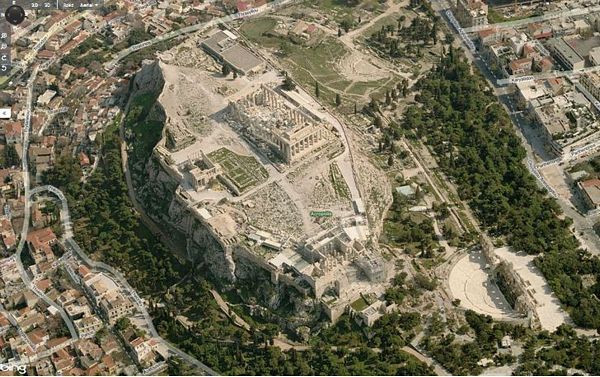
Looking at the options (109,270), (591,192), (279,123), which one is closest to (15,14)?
(279,123)

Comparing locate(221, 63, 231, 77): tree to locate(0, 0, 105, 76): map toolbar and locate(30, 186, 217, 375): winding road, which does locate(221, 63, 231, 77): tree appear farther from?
locate(0, 0, 105, 76): map toolbar

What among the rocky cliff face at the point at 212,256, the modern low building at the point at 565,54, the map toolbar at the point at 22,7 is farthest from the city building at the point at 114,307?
the modern low building at the point at 565,54

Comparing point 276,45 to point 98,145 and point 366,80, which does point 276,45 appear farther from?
point 98,145

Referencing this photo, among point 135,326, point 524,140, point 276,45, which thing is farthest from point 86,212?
point 524,140

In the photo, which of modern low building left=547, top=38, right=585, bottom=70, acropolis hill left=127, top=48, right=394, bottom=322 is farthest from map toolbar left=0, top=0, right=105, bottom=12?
modern low building left=547, top=38, right=585, bottom=70

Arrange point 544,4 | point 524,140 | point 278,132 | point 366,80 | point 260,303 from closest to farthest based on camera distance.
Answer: point 260,303 < point 278,132 < point 524,140 < point 366,80 < point 544,4
